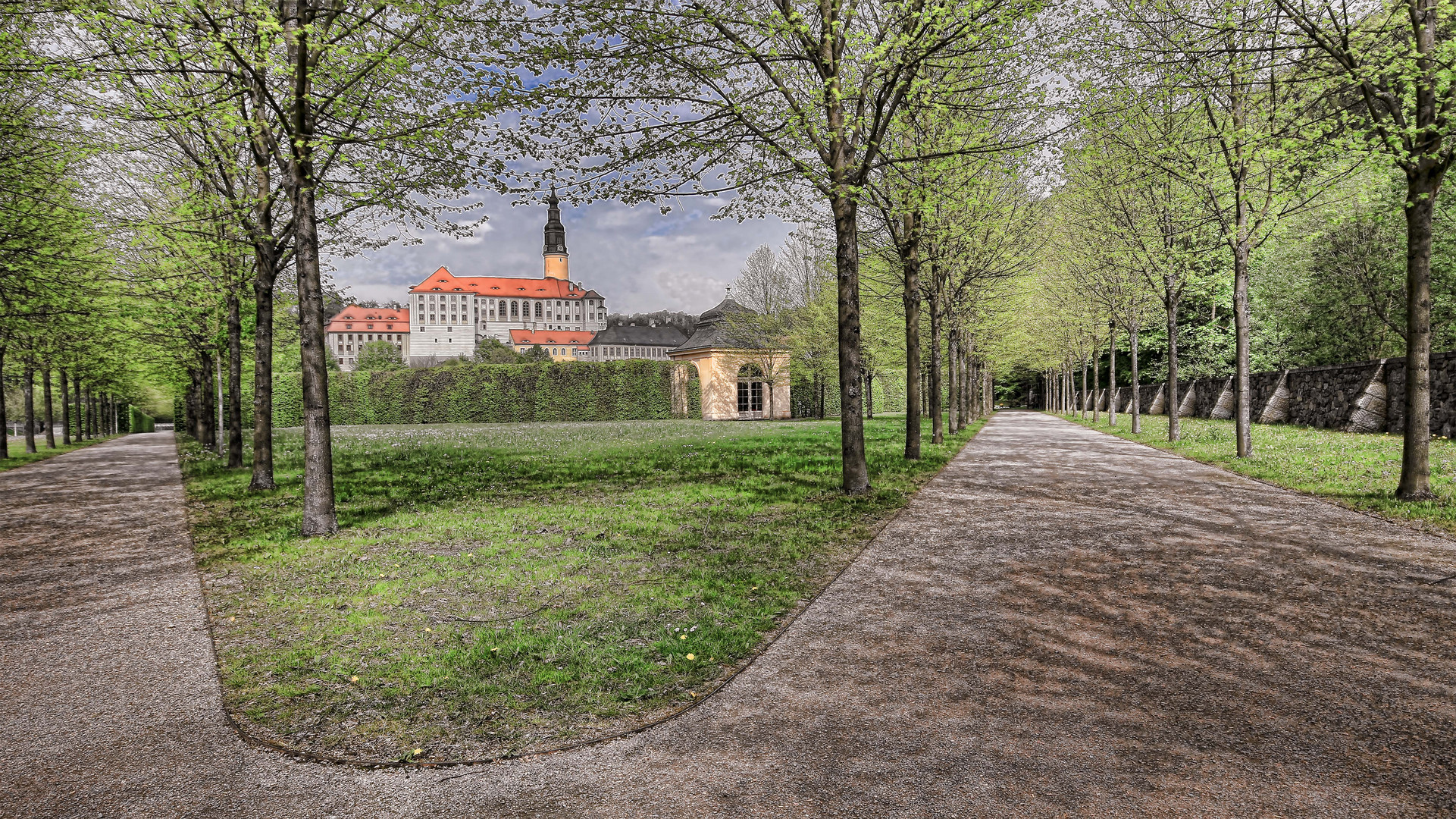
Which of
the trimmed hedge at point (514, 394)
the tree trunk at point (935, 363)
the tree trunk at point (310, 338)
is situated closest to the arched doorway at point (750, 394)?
the trimmed hedge at point (514, 394)

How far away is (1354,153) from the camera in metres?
8.88

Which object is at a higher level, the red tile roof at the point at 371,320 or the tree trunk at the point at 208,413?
the red tile roof at the point at 371,320

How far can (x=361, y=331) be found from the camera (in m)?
133

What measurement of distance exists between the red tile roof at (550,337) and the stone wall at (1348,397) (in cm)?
11218

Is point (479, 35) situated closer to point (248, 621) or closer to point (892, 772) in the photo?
point (248, 621)

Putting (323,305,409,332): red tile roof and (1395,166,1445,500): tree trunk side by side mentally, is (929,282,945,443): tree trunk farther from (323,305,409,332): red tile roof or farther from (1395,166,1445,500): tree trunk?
(323,305,409,332): red tile roof

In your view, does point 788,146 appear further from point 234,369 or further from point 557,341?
point 557,341

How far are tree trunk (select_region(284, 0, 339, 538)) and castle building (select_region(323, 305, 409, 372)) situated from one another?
132182 millimetres

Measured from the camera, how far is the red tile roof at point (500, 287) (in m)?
132

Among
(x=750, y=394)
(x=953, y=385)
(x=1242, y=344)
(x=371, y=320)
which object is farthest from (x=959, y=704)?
(x=371, y=320)

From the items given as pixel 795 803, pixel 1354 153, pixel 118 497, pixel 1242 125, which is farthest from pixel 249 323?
pixel 1242 125

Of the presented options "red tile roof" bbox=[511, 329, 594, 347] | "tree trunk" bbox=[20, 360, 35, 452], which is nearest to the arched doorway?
"tree trunk" bbox=[20, 360, 35, 452]

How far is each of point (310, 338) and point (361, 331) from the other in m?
141

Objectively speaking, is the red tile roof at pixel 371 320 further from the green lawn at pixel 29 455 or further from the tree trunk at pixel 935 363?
the tree trunk at pixel 935 363
